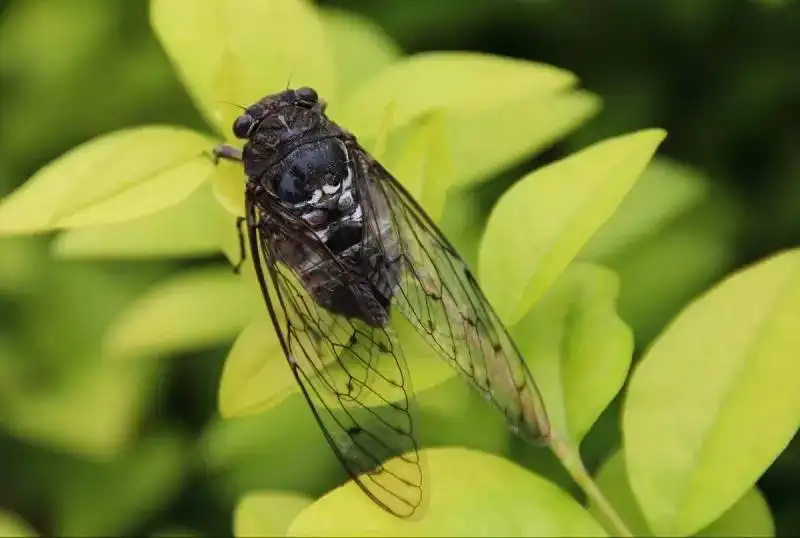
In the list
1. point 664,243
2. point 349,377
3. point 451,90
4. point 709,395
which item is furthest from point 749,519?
point 664,243

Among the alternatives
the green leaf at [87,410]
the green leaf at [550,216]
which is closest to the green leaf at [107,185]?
the green leaf at [550,216]

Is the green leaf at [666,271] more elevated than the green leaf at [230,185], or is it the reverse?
the green leaf at [230,185]

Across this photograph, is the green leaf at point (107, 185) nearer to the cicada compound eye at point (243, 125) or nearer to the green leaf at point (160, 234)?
the cicada compound eye at point (243, 125)

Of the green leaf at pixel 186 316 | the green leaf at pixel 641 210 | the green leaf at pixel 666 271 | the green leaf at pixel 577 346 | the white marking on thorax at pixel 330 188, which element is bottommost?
the green leaf at pixel 666 271

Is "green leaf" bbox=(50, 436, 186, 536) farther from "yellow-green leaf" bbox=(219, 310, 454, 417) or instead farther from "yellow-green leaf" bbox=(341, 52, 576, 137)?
"yellow-green leaf" bbox=(341, 52, 576, 137)

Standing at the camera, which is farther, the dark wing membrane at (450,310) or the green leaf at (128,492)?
the green leaf at (128,492)

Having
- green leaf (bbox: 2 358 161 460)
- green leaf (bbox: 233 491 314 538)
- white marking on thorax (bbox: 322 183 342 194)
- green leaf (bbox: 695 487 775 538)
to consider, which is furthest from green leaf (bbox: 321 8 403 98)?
green leaf (bbox: 2 358 161 460)

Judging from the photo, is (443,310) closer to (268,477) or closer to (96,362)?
(268,477)

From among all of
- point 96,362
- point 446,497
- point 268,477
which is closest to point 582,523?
point 446,497
